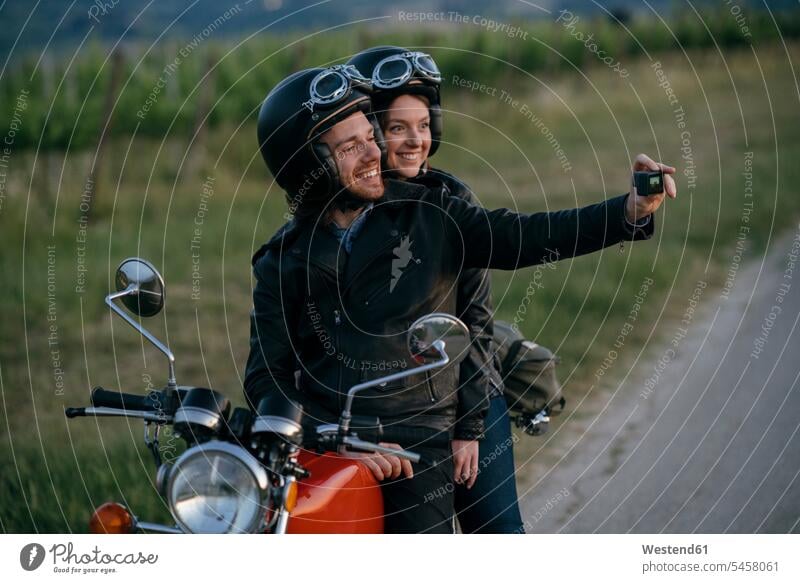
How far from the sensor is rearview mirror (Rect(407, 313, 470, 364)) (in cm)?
274

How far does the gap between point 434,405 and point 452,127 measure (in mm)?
11549

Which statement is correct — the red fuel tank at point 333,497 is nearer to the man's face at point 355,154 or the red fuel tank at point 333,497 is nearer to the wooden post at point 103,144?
the man's face at point 355,154

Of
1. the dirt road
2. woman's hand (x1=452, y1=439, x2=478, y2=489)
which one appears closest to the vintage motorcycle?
woman's hand (x1=452, y1=439, x2=478, y2=489)

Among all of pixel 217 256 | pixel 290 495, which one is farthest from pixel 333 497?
pixel 217 256

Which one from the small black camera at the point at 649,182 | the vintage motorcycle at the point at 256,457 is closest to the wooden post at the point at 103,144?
the vintage motorcycle at the point at 256,457

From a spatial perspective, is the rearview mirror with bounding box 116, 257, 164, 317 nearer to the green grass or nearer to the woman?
the woman

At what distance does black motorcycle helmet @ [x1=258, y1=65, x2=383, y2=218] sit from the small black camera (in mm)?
899

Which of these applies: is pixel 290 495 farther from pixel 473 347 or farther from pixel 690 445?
pixel 690 445

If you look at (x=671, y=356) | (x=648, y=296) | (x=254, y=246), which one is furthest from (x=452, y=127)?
(x=671, y=356)

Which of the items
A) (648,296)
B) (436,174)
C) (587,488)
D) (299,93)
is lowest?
(587,488)

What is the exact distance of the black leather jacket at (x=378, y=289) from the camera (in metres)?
3.51

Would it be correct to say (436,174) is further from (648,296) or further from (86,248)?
(86,248)

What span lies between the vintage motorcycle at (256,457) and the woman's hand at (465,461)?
1.80ft

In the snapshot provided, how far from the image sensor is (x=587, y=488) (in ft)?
18.1
